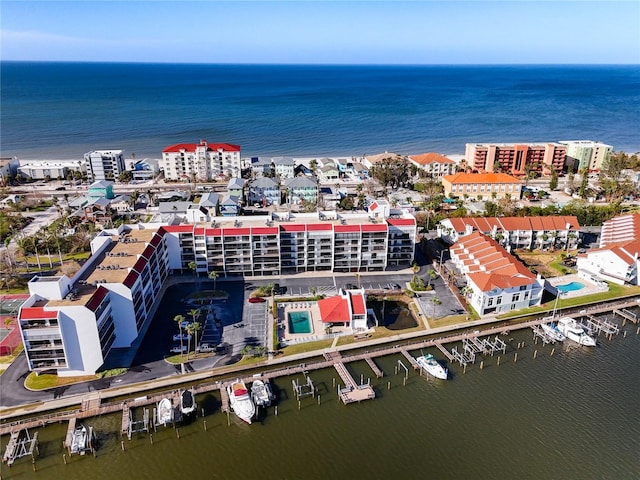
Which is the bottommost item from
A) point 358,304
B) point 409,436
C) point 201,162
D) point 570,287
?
point 409,436

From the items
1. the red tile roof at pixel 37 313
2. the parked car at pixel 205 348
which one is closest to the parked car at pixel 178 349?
the parked car at pixel 205 348

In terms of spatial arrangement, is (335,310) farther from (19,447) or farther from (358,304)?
(19,447)

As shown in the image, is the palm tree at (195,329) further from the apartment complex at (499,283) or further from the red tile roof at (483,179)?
the red tile roof at (483,179)

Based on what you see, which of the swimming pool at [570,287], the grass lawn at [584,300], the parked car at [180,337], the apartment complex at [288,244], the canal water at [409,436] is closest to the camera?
the canal water at [409,436]

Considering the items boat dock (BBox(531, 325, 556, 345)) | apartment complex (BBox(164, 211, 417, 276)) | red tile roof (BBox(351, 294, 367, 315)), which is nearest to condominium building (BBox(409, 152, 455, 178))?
apartment complex (BBox(164, 211, 417, 276))

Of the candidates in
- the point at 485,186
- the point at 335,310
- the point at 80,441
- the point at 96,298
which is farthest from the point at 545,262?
the point at 80,441

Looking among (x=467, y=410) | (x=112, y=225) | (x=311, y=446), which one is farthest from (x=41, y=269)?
(x=467, y=410)
